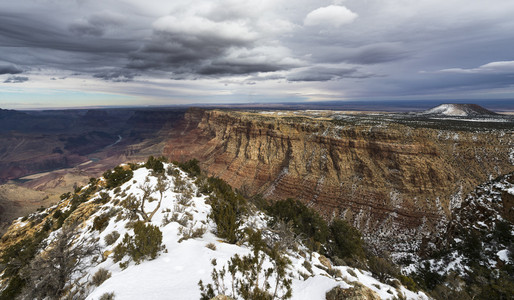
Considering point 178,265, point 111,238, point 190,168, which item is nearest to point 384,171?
point 190,168

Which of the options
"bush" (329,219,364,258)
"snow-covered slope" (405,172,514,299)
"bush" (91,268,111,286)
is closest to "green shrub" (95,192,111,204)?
"bush" (91,268,111,286)

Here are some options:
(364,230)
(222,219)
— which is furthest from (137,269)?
(364,230)

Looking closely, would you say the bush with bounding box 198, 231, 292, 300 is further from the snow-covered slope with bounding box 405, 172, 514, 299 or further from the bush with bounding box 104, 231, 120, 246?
the snow-covered slope with bounding box 405, 172, 514, 299

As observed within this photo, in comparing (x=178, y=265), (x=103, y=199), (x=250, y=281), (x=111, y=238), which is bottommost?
(x=103, y=199)

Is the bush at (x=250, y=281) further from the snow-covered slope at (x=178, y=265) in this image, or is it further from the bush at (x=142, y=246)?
the bush at (x=142, y=246)

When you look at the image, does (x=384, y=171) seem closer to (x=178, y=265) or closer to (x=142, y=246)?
(x=178, y=265)

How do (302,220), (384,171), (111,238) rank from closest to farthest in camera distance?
(111,238)
(302,220)
(384,171)

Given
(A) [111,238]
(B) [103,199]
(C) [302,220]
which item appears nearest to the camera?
(A) [111,238]

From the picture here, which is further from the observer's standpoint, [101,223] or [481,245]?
[481,245]

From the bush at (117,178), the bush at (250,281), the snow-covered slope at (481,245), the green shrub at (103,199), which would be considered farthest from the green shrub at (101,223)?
the snow-covered slope at (481,245)
